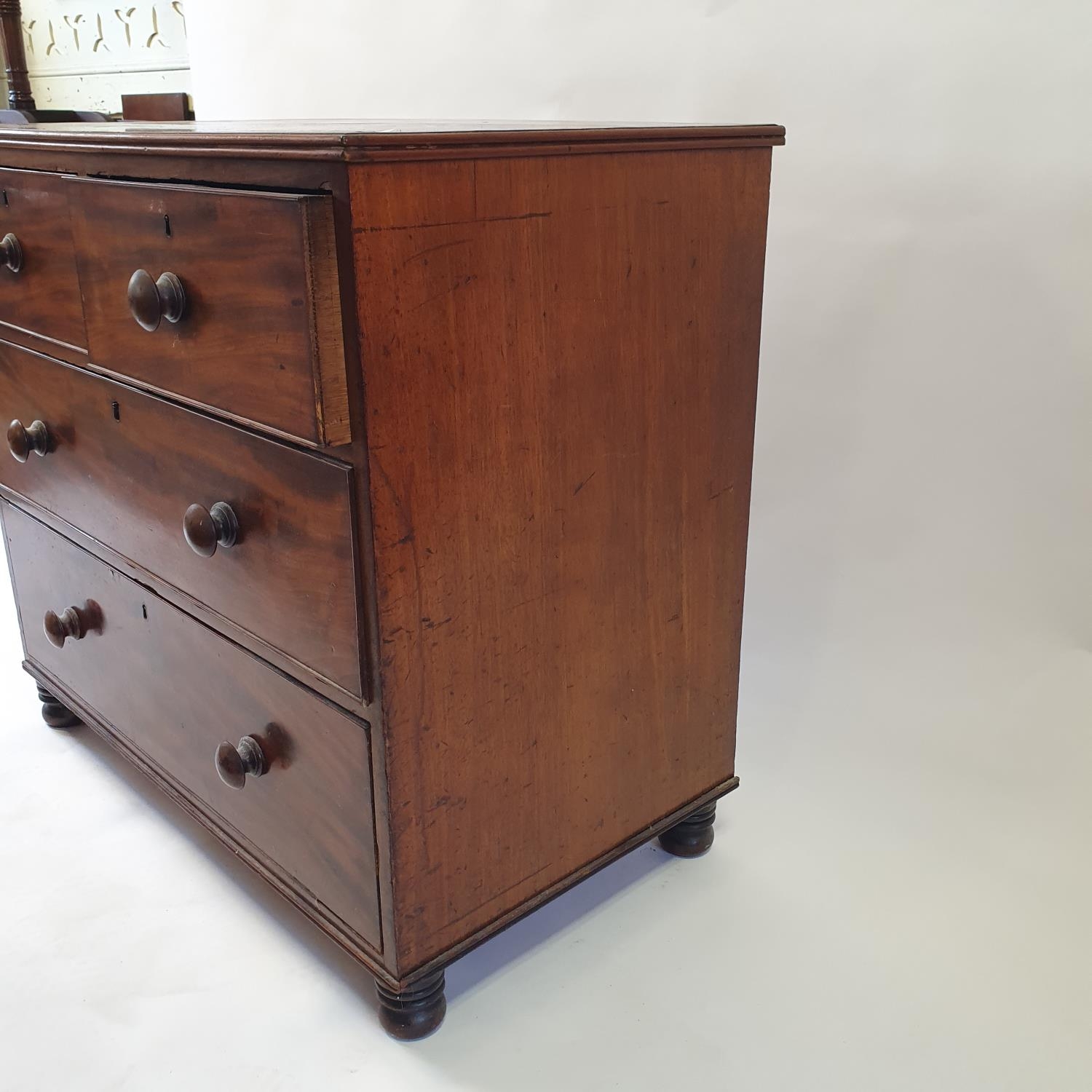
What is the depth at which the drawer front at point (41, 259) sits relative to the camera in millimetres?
1358

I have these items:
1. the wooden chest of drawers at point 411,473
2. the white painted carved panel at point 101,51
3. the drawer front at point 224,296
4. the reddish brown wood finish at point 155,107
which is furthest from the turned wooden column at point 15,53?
the drawer front at point 224,296

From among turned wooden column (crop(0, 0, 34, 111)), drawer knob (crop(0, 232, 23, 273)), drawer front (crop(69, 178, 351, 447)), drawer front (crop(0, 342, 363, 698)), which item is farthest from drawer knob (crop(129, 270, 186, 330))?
turned wooden column (crop(0, 0, 34, 111))

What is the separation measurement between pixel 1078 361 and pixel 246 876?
4.60ft

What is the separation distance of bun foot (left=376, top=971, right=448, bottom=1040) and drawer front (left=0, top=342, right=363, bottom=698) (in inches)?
14.4

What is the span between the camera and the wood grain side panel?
107 cm

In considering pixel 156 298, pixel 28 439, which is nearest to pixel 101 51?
pixel 28 439

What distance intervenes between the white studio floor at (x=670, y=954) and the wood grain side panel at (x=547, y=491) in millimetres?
134

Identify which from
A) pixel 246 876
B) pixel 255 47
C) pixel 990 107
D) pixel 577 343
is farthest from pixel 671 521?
pixel 255 47

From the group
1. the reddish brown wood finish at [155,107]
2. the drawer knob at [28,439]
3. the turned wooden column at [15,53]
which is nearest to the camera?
the drawer knob at [28,439]

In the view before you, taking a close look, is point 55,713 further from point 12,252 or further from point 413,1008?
point 413,1008

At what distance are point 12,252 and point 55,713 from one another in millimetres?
809

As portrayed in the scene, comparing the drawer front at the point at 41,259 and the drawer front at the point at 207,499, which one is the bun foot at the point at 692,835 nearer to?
the drawer front at the point at 207,499

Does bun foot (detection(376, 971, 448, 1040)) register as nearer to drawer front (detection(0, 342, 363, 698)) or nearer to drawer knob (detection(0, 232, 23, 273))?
drawer front (detection(0, 342, 363, 698))

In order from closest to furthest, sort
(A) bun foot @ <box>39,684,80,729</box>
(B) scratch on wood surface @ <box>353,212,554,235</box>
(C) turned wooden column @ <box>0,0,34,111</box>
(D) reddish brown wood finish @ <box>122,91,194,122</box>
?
(B) scratch on wood surface @ <box>353,212,554,235</box> → (A) bun foot @ <box>39,684,80,729</box> → (D) reddish brown wood finish @ <box>122,91,194,122</box> → (C) turned wooden column @ <box>0,0,34,111</box>
